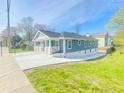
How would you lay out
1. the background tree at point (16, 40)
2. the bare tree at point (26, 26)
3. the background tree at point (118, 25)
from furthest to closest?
the bare tree at point (26, 26) < the background tree at point (16, 40) < the background tree at point (118, 25)

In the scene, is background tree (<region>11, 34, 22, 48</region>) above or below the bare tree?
below

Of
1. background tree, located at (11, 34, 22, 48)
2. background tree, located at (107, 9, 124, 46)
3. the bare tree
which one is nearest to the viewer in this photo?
background tree, located at (107, 9, 124, 46)

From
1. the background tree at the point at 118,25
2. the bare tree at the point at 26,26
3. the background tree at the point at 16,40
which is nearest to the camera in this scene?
the background tree at the point at 118,25

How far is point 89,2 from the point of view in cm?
1917

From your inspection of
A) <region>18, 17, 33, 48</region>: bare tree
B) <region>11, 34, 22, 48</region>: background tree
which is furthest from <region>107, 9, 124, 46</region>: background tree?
<region>18, 17, 33, 48</region>: bare tree

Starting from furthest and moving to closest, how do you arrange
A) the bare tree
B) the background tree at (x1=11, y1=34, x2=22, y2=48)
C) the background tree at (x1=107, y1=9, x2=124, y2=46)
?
the bare tree
the background tree at (x1=11, y1=34, x2=22, y2=48)
the background tree at (x1=107, y1=9, x2=124, y2=46)

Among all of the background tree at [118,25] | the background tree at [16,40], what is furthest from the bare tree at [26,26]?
the background tree at [118,25]

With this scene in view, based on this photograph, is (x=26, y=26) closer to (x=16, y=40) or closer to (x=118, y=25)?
(x=16, y=40)

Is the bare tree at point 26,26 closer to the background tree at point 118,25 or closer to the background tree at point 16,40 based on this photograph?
the background tree at point 16,40

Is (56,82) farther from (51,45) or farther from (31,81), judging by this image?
(51,45)

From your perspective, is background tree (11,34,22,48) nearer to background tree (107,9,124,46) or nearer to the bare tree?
the bare tree

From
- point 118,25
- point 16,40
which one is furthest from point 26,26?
point 118,25

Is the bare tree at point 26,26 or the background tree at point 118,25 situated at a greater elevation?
the bare tree at point 26,26

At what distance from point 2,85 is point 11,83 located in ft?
1.33
